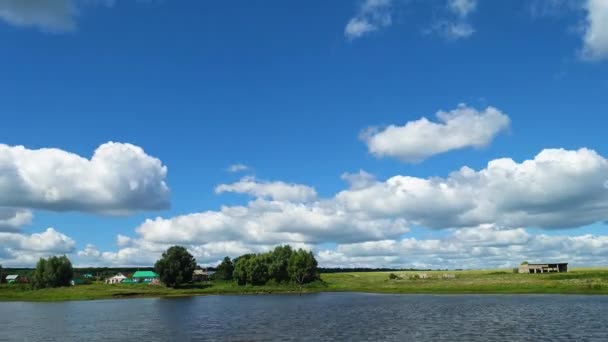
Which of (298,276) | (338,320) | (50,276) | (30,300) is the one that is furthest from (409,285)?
(50,276)

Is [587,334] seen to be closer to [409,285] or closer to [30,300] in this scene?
[409,285]

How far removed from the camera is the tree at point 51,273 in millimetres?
193500

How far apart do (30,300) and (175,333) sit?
11004 centimetres

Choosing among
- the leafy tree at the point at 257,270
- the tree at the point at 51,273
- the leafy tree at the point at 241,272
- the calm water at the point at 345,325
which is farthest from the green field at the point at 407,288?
the calm water at the point at 345,325

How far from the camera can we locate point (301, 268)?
187m

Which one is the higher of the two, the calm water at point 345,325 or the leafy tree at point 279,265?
the leafy tree at point 279,265

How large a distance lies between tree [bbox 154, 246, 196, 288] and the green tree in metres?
33.4

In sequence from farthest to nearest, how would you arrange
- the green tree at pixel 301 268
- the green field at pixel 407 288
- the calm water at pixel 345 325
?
the green tree at pixel 301 268
the green field at pixel 407 288
the calm water at pixel 345 325

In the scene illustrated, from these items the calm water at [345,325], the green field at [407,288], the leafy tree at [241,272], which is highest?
the leafy tree at [241,272]

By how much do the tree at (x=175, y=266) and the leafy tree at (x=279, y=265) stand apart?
87.4 ft

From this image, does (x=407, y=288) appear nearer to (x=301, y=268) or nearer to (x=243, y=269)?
(x=301, y=268)

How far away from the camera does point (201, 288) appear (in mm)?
187750

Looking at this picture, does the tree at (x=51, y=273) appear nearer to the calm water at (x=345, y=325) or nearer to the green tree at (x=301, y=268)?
the green tree at (x=301, y=268)

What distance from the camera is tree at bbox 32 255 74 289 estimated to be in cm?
19350
